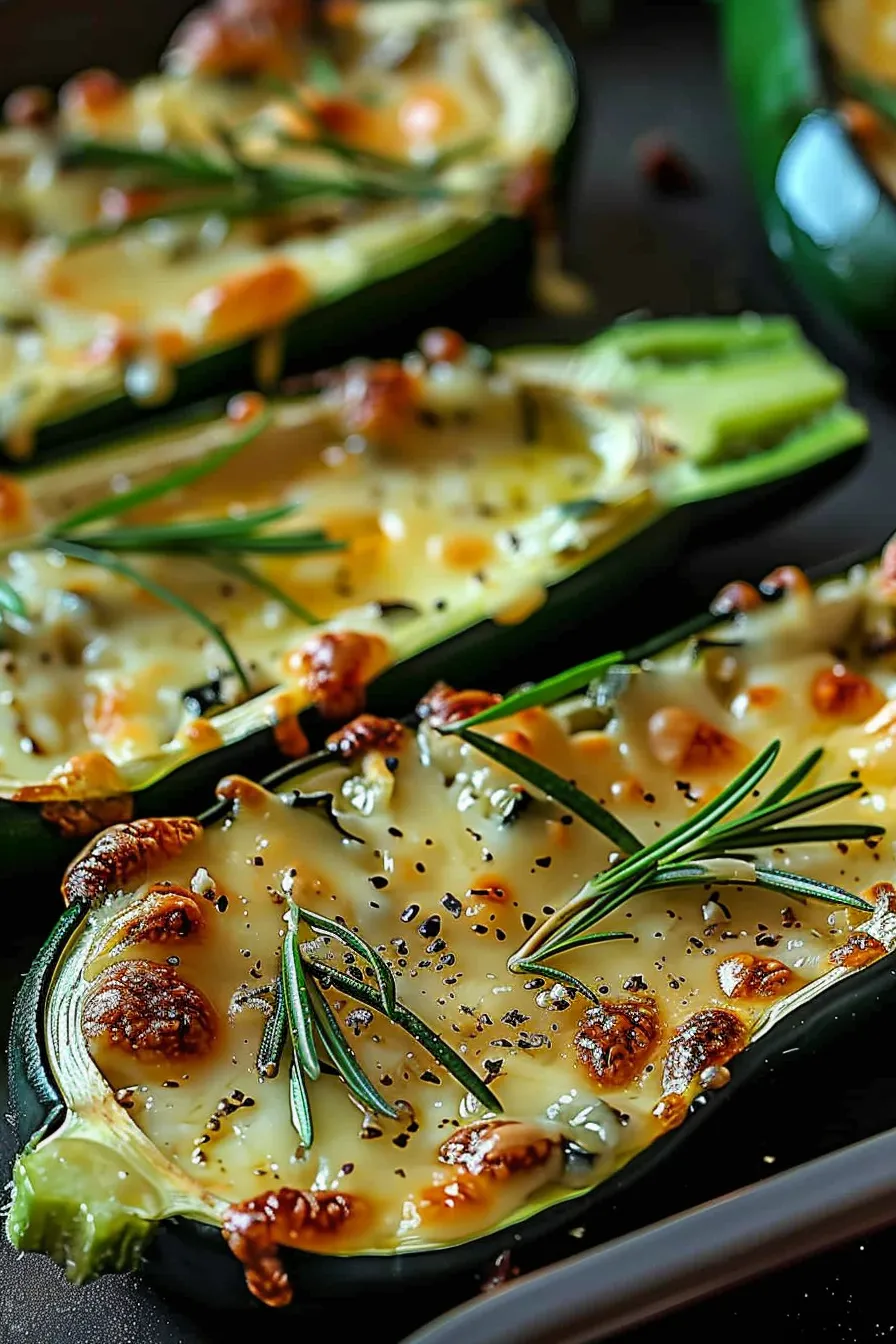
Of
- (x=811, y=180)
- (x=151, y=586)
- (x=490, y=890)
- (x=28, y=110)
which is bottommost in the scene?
(x=490, y=890)

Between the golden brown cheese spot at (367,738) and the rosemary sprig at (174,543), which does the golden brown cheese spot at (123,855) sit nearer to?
the golden brown cheese spot at (367,738)

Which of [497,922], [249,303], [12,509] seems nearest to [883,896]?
[497,922]

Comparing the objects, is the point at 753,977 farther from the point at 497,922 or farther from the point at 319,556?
the point at 319,556

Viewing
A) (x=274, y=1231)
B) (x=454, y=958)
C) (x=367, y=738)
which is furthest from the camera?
(x=367, y=738)

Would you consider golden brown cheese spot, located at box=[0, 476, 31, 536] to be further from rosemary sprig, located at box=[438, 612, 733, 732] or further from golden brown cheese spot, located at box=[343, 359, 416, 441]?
rosemary sprig, located at box=[438, 612, 733, 732]

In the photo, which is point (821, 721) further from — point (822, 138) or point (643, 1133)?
point (822, 138)

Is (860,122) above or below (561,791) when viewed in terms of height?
above

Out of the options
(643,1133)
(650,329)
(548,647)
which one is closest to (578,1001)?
(643,1133)
